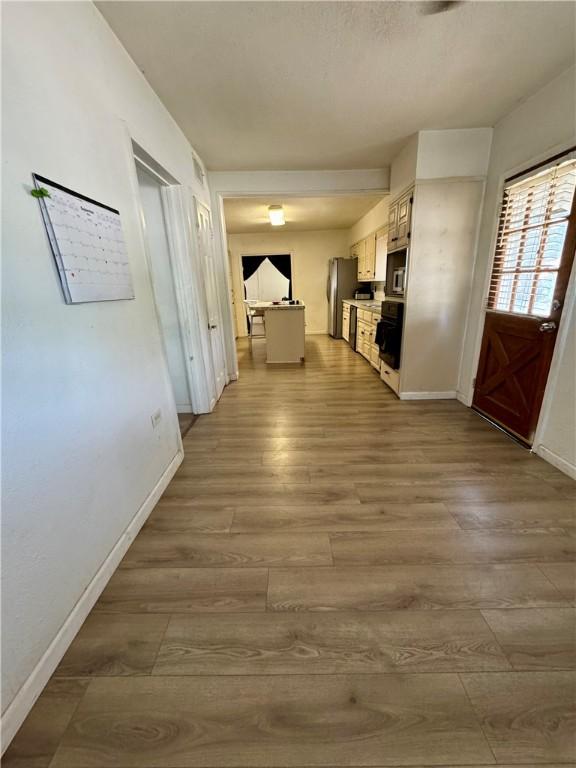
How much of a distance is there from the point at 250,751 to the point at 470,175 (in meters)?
4.14

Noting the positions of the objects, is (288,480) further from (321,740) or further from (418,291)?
(418,291)

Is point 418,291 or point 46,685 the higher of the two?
point 418,291

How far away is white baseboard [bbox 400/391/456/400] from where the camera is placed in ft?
11.5

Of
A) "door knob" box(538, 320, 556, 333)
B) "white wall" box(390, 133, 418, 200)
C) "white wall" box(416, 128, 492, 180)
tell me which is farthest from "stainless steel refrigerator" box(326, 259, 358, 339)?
"door knob" box(538, 320, 556, 333)

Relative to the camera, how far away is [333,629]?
119cm

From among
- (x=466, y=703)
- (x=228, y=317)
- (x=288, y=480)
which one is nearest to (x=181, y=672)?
(x=466, y=703)

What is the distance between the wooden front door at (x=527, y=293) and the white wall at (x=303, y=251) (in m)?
5.14

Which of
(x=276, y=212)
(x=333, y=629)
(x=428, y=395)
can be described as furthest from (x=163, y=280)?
(x=428, y=395)

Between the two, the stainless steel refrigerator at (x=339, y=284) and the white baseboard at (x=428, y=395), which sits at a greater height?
the stainless steel refrigerator at (x=339, y=284)

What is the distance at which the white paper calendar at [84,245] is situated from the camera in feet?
3.80

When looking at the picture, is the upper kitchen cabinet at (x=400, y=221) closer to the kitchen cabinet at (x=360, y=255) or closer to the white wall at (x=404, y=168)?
the white wall at (x=404, y=168)

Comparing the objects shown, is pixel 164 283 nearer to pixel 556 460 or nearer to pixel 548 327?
pixel 548 327

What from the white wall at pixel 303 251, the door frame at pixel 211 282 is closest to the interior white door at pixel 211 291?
the door frame at pixel 211 282

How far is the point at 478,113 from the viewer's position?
2516mm
